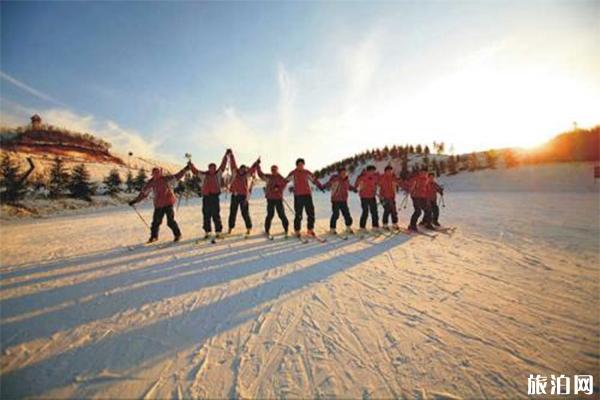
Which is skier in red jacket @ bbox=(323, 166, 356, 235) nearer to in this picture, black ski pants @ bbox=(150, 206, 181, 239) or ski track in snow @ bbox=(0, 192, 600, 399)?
ski track in snow @ bbox=(0, 192, 600, 399)

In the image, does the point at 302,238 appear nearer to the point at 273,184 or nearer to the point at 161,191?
the point at 273,184

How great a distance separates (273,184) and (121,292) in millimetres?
5509

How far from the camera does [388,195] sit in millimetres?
10180

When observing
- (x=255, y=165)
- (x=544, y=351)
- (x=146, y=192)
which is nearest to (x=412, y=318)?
(x=544, y=351)

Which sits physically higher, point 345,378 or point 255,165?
point 255,165

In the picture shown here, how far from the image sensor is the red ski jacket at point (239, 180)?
9.15 metres

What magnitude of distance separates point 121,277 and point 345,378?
4.68m

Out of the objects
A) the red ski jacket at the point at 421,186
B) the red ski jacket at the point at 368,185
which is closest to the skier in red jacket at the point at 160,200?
the red ski jacket at the point at 368,185

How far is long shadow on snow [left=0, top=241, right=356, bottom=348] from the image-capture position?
345cm

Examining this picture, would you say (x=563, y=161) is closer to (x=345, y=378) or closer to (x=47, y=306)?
(x=345, y=378)

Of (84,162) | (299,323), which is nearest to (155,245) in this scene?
(299,323)

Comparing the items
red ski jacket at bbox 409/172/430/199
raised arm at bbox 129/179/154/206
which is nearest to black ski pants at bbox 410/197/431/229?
red ski jacket at bbox 409/172/430/199

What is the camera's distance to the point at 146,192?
8.31m

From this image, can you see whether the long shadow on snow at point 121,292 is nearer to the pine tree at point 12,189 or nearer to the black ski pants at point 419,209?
the black ski pants at point 419,209
